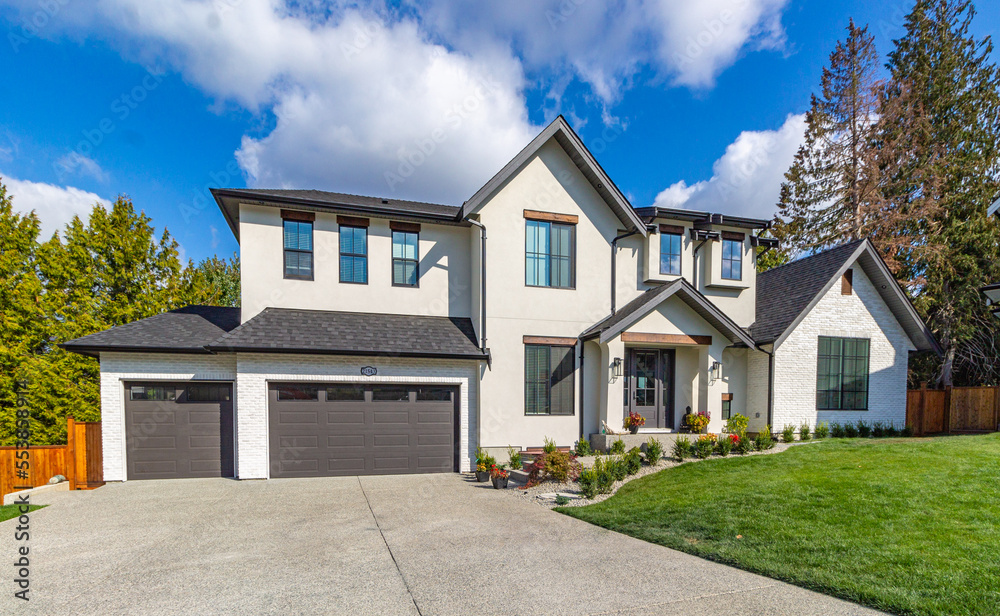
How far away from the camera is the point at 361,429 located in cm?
1153

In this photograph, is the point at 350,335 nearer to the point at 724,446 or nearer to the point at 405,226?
the point at 405,226

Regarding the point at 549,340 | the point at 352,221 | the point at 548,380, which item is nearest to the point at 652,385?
the point at 548,380

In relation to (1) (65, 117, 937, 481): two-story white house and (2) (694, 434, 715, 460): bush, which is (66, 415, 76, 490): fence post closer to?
(1) (65, 117, 937, 481): two-story white house

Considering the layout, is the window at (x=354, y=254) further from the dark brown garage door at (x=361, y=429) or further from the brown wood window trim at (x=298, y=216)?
the dark brown garage door at (x=361, y=429)

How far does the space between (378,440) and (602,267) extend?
799 cm

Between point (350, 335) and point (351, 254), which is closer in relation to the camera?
point (350, 335)

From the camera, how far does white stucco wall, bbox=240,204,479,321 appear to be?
11.9m

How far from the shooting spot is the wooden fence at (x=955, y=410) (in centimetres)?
1538

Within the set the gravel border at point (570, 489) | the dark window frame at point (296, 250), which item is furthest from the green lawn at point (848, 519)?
the dark window frame at point (296, 250)

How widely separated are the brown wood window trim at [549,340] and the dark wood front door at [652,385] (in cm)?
201

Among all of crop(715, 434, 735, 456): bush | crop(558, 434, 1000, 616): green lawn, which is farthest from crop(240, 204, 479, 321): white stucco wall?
crop(715, 434, 735, 456): bush

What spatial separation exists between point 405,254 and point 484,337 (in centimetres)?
332

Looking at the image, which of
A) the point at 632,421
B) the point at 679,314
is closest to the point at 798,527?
the point at 632,421

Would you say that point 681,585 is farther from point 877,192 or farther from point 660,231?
point 877,192
